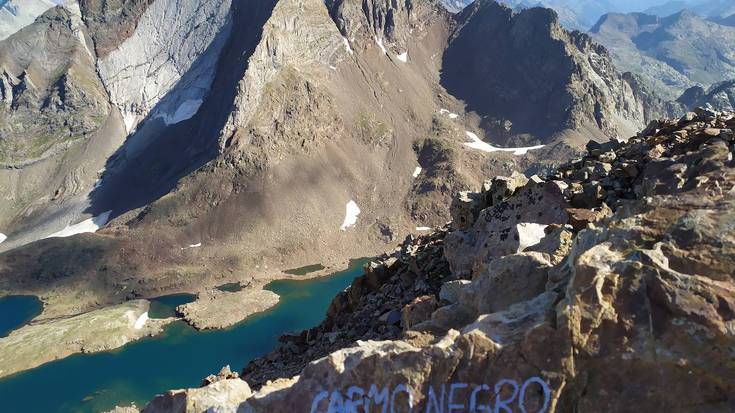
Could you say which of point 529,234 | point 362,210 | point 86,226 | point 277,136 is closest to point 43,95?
point 86,226

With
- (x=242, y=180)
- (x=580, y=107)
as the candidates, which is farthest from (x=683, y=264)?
(x=580, y=107)

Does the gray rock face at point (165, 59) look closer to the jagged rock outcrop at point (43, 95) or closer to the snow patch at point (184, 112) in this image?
the snow patch at point (184, 112)

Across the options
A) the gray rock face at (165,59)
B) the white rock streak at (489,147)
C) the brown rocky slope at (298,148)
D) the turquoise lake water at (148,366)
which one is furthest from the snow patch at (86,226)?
the white rock streak at (489,147)

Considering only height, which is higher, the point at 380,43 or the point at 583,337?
the point at 380,43

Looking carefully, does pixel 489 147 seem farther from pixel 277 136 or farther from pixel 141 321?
pixel 141 321

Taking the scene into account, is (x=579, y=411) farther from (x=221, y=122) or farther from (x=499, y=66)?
(x=499, y=66)
